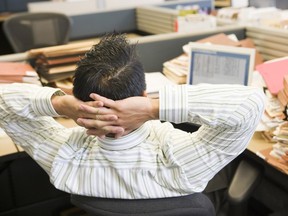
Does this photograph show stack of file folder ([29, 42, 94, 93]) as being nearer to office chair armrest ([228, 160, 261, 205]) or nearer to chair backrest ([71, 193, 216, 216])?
office chair armrest ([228, 160, 261, 205])

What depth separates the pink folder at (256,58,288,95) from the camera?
1.46m

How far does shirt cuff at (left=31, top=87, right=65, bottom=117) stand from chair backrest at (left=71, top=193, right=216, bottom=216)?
0.75 ft

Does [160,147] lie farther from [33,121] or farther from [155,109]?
[33,121]

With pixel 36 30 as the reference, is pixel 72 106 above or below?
above

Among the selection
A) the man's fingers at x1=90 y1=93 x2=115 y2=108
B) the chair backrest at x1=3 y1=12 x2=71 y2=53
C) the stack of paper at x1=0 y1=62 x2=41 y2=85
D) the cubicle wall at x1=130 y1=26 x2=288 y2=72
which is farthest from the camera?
the chair backrest at x1=3 y1=12 x2=71 y2=53

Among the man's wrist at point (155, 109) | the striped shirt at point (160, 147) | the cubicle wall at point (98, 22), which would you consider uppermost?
the man's wrist at point (155, 109)

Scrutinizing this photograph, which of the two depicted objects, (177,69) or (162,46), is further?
(162,46)

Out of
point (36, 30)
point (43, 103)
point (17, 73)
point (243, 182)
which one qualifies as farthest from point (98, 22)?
point (43, 103)

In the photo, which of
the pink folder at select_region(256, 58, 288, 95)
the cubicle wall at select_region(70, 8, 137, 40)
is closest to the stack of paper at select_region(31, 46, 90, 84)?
the pink folder at select_region(256, 58, 288, 95)

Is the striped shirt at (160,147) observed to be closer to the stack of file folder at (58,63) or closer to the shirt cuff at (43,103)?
the shirt cuff at (43,103)

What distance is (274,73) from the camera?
60.2 inches

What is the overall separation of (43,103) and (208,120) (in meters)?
0.37

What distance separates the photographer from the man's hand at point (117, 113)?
2.41 feet

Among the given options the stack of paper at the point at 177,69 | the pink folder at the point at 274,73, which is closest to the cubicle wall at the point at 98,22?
the stack of paper at the point at 177,69
